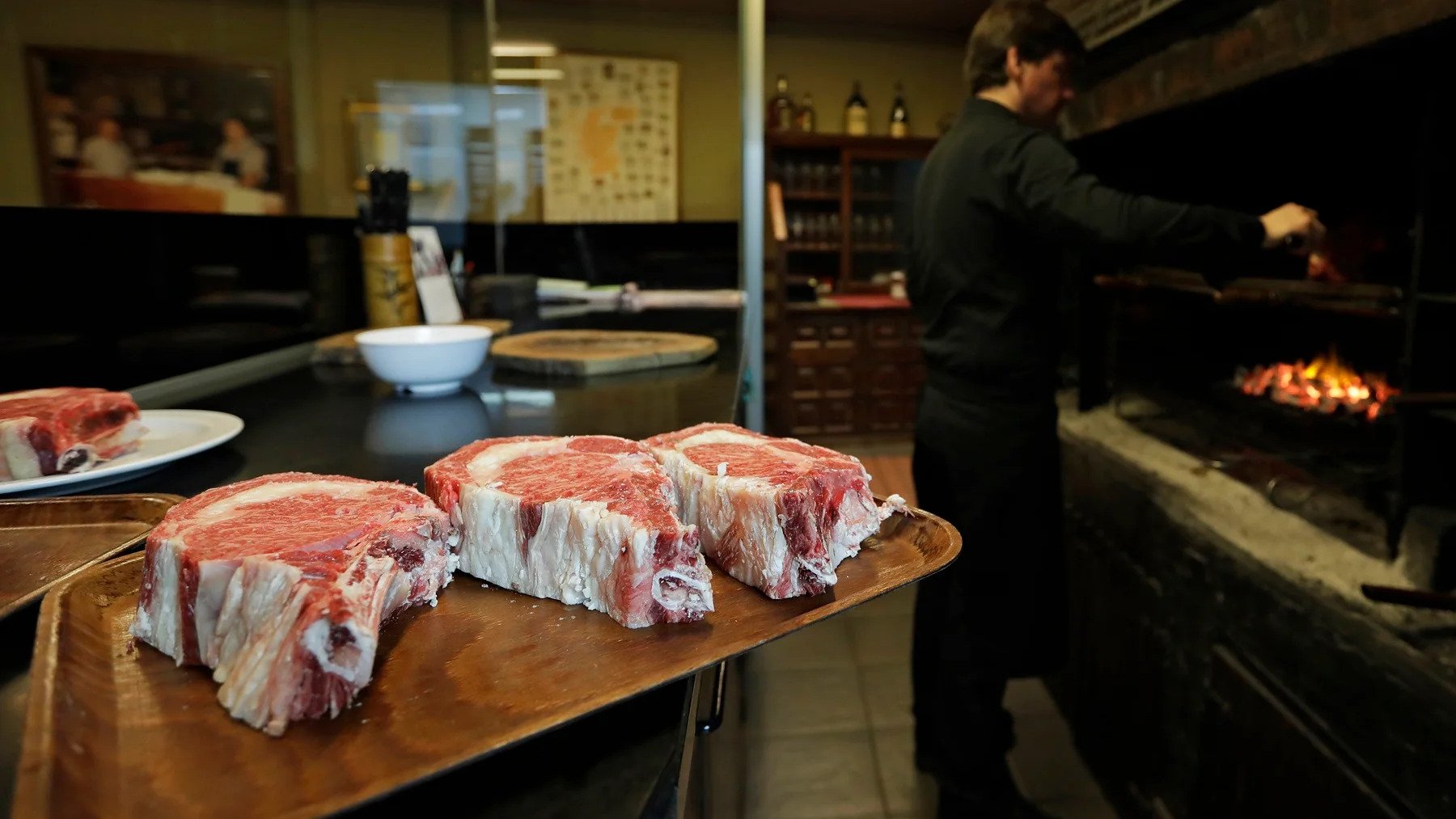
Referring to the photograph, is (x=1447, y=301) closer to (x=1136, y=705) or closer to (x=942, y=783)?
(x=1136, y=705)

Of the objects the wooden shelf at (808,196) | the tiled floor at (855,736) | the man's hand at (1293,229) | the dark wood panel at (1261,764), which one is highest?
the wooden shelf at (808,196)

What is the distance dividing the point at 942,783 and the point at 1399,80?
5.37 feet

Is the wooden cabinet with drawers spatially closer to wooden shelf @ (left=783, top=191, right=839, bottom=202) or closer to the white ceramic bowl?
wooden shelf @ (left=783, top=191, right=839, bottom=202)

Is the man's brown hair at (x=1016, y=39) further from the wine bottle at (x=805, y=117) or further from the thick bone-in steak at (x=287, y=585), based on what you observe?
the wine bottle at (x=805, y=117)

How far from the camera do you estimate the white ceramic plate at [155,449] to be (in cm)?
87

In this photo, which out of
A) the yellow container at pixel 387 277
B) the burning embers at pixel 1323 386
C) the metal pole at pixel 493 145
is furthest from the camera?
the metal pole at pixel 493 145

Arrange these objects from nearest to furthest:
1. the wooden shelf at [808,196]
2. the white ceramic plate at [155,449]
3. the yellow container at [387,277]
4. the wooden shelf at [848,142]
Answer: the white ceramic plate at [155,449] → the yellow container at [387,277] → the wooden shelf at [848,142] → the wooden shelf at [808,196]

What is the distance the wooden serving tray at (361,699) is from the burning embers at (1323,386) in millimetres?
1619

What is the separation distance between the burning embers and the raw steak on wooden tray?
1467 millimetres

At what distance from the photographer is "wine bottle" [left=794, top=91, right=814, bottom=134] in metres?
5.37

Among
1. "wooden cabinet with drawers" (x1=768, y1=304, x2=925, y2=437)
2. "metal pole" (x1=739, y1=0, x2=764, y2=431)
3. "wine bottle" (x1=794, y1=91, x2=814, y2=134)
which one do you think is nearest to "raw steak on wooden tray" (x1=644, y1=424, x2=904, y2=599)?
"metal pole" (x1=739, y1=0, x2=764, y2=431)

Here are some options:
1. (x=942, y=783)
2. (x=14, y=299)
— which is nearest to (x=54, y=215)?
(x=14, y=299)

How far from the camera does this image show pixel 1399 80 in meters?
1.45

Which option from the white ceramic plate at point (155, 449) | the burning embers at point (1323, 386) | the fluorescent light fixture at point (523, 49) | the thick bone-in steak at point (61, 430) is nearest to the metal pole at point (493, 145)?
the fluorescent light fixture at point (523, 49)
